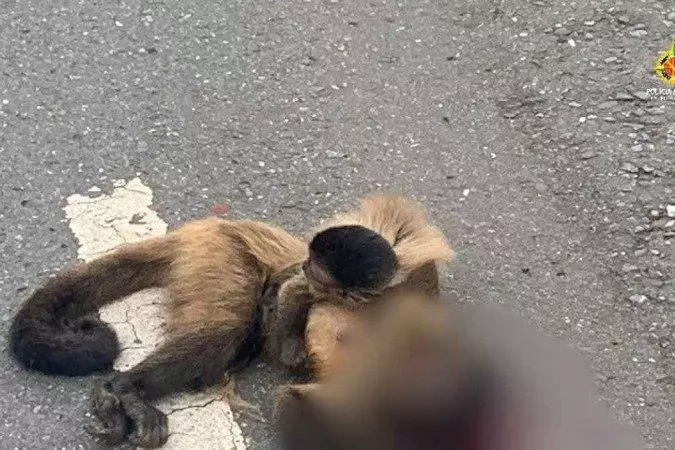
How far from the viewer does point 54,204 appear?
3.83 m

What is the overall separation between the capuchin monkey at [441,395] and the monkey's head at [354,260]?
92 millimetres

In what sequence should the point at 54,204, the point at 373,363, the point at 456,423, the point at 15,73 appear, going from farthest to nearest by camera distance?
1. the point at 15,73
2. the point at 54,204
3. the point at 373,363
4. the point at 456,423

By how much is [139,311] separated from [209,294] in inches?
12.5

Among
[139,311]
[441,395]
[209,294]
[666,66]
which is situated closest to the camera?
[441,395]

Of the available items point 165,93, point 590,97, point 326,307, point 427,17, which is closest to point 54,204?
point 165,93

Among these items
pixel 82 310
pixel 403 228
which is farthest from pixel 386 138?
pixel 82 310

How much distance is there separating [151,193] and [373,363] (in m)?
1.34

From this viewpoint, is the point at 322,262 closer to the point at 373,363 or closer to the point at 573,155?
the point at 373,363

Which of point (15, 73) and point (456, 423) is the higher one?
point (15, 73)

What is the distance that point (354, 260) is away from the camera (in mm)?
3033

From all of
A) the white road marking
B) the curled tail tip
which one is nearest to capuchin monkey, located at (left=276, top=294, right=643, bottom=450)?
the white road marking

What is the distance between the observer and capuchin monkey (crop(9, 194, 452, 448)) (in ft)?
10.1

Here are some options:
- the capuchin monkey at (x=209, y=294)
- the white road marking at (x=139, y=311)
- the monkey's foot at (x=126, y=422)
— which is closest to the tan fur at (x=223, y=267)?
the capuchin monkey at (x=209, y=294)

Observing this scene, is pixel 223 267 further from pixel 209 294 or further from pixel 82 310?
pixel 82 310
